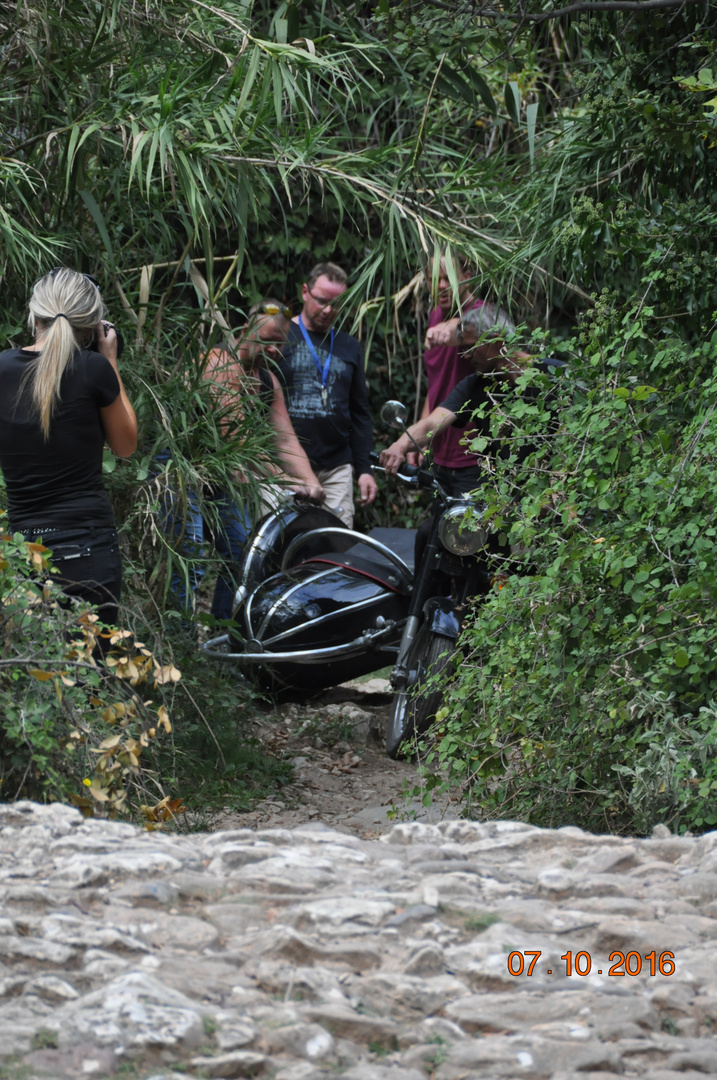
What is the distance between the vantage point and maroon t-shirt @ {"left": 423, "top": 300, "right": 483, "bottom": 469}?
4.62 meters

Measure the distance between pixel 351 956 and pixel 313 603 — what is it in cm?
291

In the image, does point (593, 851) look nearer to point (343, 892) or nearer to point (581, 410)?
point (343, 892)

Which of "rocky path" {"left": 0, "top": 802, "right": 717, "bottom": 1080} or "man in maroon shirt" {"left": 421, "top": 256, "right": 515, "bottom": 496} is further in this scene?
"man in maroon shirt" {"left": 421, "top": 256, "right": 515, "bottom": 496}

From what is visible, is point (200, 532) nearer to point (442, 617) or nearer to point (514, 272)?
point (442, 617)

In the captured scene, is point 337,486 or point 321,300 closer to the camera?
point 321,300

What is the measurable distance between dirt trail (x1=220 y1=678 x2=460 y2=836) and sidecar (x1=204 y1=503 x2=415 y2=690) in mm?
214

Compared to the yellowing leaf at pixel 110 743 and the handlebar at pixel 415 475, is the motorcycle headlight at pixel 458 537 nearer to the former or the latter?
the handlebar at pixel 415 475

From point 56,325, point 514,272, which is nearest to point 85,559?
point 56,325

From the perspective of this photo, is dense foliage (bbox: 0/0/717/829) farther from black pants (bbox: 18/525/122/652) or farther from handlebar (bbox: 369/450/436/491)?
handlebar (bbox: 369/450/436/491)

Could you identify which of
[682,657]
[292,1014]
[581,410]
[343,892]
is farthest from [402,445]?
[292,1014]

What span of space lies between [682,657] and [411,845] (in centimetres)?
81

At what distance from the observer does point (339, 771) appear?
447 cm

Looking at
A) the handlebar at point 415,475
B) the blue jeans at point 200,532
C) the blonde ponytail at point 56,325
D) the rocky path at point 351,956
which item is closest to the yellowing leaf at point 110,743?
the rocky path at point 351,956
